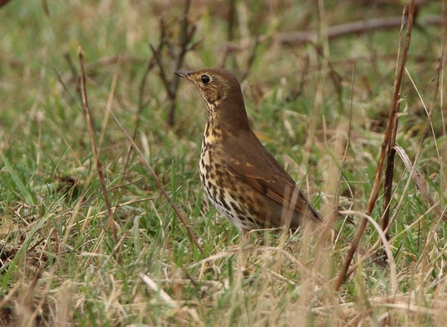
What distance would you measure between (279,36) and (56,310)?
4769 millimetres

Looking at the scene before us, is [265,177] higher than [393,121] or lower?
lower

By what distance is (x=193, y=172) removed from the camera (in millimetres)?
5297

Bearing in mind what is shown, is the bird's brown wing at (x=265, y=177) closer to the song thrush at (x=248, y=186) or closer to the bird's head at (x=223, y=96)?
the song thrush at (x=248, y=186)

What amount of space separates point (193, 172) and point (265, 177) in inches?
32.7

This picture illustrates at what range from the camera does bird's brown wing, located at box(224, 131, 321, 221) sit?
14.8 ft

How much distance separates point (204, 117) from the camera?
247 inches

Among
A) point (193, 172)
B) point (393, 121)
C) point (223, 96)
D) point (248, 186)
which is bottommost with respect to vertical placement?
point (193, 172)

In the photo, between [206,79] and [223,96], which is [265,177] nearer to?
[223,96]

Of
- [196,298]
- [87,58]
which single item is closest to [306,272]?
[196,298]

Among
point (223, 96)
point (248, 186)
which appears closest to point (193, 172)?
point (223, 96)

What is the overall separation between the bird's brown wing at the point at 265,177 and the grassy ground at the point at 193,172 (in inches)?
6.7

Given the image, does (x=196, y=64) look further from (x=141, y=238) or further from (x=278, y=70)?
(x=141, y=238)

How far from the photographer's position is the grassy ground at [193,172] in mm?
3432

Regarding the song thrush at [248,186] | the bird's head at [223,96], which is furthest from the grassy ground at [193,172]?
the bird's head at [223,96]
